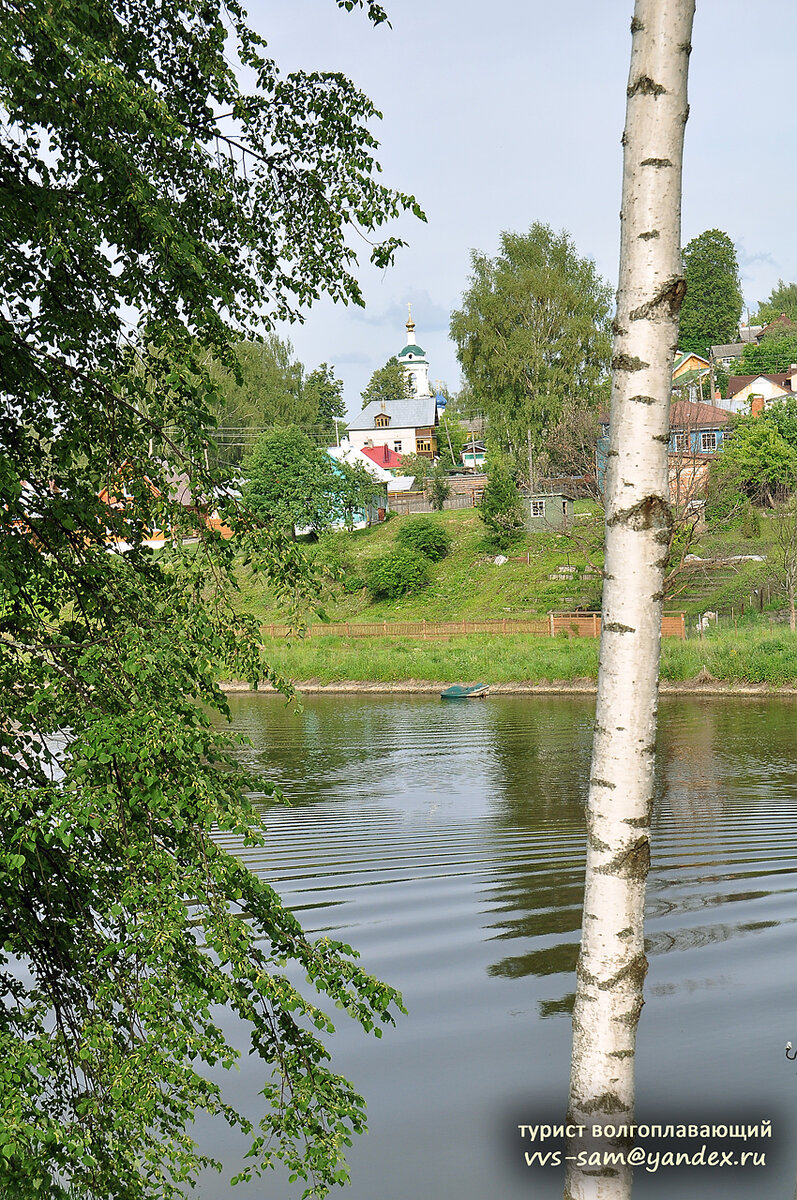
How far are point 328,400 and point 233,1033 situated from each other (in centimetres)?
7909

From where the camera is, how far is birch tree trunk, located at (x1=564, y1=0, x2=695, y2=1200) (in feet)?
9.71

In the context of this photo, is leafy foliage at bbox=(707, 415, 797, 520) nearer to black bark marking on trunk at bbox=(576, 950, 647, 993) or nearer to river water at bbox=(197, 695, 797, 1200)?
river water at bbox=(197, 695, 797, 1200)

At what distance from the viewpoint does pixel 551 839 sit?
13.5 meters

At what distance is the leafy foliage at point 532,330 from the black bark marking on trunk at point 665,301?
39.6 meters

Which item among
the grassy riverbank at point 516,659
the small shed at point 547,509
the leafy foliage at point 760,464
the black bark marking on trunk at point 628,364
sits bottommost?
the grassy riverbank at point 516,659

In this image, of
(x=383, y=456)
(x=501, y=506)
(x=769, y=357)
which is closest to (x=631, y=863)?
(x=501, y=506)

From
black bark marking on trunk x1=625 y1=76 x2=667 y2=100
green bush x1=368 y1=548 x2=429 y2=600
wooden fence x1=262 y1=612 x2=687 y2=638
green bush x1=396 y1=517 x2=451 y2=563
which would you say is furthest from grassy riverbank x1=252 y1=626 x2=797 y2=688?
black bark marking on trunk x1=625 y1=76 x2=667 y2=100

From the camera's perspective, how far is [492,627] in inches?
1369

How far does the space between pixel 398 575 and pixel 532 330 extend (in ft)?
37.8

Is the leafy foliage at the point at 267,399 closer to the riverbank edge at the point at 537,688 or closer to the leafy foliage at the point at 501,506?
the leafy foliage at the point at 501,506

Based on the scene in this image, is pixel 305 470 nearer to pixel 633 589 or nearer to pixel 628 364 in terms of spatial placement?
pixel 628 364

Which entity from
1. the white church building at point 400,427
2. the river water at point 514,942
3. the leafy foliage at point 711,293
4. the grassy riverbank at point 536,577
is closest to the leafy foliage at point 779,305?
the leafy foliage at point 711,293

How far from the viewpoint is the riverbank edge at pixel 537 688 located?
2652cm

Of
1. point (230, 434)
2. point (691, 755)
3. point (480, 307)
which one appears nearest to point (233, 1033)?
point (691, 755)
